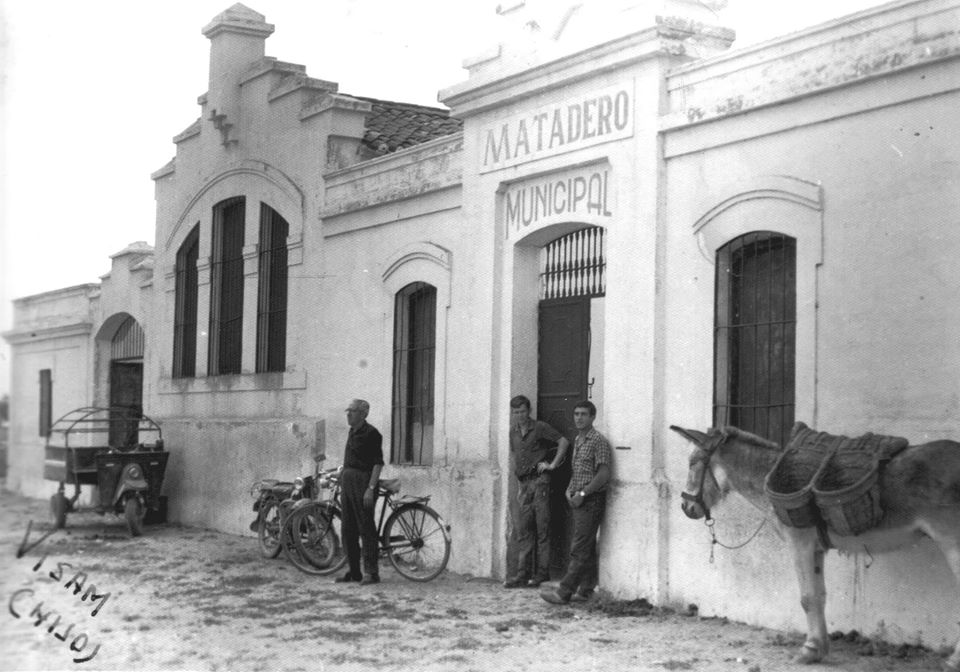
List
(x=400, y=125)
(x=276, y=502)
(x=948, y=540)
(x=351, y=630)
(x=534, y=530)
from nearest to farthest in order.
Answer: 1. (x=948, y=540)
2. (x=351, y=630)
3. (x=534, y=530)
4. (x=276, y=502)
5. (x=400, y=125)

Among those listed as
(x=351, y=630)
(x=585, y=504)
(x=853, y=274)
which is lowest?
(x=351, y=630)

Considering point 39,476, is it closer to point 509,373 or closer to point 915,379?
point 509,373

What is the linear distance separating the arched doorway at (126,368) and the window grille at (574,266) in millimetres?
11909

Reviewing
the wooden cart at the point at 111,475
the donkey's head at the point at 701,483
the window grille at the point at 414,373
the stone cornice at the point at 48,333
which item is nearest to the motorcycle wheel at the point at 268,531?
the window grille at the point at 414,373

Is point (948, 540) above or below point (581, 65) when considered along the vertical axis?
below

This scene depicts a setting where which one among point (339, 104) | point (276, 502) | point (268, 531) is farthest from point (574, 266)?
point (339, 104)

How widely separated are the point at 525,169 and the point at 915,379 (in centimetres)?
497

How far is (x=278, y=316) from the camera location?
17.5 m

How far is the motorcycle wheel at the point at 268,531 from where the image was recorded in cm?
1445

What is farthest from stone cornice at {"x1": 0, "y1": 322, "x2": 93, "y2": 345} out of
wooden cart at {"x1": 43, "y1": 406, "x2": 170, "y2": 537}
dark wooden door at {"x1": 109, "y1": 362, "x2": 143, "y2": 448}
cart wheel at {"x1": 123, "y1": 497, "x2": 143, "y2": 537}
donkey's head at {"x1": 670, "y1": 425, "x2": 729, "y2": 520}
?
donkey's head at {"x1": 670, "y1": 425, "x2": 729, "y2": 520}

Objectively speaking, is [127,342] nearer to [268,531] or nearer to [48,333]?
[48,333]

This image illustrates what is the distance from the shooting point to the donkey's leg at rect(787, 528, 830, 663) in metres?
8.37

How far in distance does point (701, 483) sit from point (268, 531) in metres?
6.62

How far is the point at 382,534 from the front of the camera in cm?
1283
